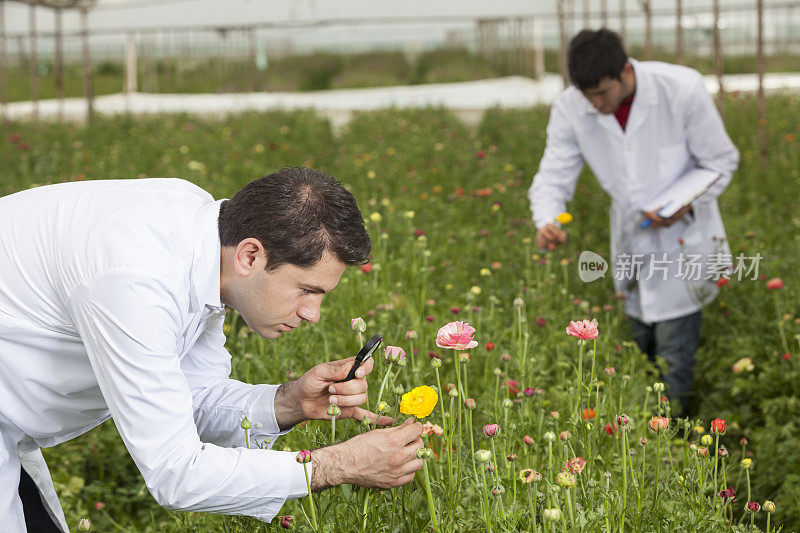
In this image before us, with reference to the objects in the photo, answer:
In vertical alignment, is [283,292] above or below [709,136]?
below

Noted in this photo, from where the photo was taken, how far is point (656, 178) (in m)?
3.51

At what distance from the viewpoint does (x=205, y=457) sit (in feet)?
4.83

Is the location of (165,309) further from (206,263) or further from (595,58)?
(595,58)

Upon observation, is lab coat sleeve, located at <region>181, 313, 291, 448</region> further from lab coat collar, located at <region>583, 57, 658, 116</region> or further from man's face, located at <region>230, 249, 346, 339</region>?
lab coat collar, located at <region>583, 57, 658, 116</region>

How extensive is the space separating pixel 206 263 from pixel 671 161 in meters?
2.45

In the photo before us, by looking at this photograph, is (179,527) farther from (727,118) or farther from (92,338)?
(727,118)

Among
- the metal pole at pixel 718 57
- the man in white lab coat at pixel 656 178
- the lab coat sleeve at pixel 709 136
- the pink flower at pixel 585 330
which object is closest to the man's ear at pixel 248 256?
the pink flower at pixel 585 330

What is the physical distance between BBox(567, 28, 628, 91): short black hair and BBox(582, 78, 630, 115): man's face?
26mm

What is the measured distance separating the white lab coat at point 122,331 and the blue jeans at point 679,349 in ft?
7.00

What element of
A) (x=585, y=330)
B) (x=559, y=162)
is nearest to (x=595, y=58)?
(x=559, y=162)

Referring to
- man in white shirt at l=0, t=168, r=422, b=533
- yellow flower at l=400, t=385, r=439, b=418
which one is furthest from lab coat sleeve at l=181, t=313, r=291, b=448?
yellow flower at l=400, t=385, r=439, b=418

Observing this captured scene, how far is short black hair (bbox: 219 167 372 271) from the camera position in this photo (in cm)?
149

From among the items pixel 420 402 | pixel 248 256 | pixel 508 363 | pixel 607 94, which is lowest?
pixel 508 363

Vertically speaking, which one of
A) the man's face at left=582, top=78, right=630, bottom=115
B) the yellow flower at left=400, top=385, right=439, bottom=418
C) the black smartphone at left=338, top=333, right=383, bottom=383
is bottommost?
the yellow flower at left=400, top=385, right=439, bottom=418
